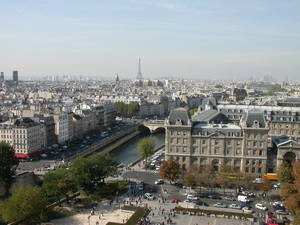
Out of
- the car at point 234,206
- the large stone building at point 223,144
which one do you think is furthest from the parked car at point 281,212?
the large stone building at point 223,144

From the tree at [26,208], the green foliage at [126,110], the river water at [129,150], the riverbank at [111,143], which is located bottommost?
the river water at [129,150]

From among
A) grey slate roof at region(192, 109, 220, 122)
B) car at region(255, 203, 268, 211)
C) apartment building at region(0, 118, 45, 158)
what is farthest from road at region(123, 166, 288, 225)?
apartment building at region(0, 118, 45, 158)

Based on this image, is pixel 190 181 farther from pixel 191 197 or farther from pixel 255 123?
pixel 255 123

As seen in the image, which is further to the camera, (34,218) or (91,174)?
(91,174)

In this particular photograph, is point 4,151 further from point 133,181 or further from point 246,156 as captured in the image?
point 246,156

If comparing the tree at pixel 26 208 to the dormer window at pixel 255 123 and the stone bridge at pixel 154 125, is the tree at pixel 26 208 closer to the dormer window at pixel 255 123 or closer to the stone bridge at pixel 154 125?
the dormer window at pixel 255 123

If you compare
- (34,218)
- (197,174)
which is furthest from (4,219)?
(197,174)
